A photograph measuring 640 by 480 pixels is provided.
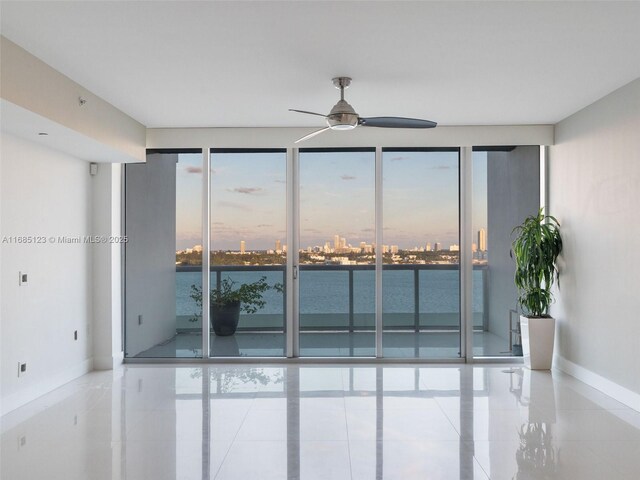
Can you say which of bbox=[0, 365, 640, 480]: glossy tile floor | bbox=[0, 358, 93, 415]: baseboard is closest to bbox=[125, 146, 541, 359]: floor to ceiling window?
bbox=[0, 358, 93, 415]: baseboard

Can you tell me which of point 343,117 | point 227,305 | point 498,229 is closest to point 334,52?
point 343,117

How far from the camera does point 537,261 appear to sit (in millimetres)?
6156

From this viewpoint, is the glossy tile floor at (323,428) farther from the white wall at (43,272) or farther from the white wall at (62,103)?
the white wall at (62,103)

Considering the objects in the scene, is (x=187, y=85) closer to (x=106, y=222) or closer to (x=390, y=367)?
(x=106, y=222)

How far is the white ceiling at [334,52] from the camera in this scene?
3.31m

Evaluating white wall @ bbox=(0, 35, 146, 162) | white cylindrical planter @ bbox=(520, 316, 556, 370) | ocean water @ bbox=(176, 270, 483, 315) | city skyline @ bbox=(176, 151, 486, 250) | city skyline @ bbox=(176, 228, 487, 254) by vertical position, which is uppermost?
white wall @ bbox=(0, 35, 146, 162)

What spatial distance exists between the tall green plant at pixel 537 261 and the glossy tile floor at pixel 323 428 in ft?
2.65

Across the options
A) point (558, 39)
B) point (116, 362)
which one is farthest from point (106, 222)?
point (558, 39)

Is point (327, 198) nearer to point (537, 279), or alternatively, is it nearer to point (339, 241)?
point (339, 241)

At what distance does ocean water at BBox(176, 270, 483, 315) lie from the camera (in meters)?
6.78

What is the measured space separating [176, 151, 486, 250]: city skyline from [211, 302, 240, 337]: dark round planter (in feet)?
2.29

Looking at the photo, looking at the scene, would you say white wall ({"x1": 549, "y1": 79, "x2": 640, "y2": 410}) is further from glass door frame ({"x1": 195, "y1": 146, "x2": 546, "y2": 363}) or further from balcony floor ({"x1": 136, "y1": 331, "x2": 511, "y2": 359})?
balcony floor ({"x1": 136, "y1": 331, "x2": 511, "y2": 359})

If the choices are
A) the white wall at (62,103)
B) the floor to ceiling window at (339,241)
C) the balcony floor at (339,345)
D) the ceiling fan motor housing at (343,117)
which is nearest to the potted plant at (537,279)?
the balcony floor at (339,345)

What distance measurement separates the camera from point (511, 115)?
19.5 ft
